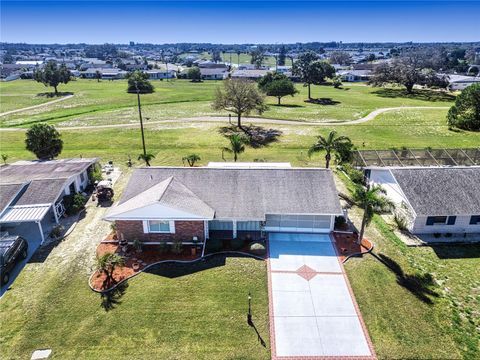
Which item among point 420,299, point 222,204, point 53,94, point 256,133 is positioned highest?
point 53,94

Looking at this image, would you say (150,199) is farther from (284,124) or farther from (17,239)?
(284,124)

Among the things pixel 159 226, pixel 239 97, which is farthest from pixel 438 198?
pixel 239 97

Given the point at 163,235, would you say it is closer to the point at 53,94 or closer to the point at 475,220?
the point at 475,220

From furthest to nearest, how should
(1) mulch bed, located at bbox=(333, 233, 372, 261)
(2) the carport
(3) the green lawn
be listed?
(2) the carport
(1) mulch bed, located at bbox=(333, 233, 372, 261)
(3) the green lawn

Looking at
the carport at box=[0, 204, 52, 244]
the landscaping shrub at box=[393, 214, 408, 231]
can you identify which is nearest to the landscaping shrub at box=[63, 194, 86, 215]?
the carport at box=[0, 204, 52, 244]

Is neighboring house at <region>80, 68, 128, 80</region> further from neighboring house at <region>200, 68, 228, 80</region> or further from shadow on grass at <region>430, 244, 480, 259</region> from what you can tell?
shadow on grass at <region>430, 244, 480, 259</region>

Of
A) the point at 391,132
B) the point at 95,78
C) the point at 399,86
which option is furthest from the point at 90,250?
the point at 95,78
